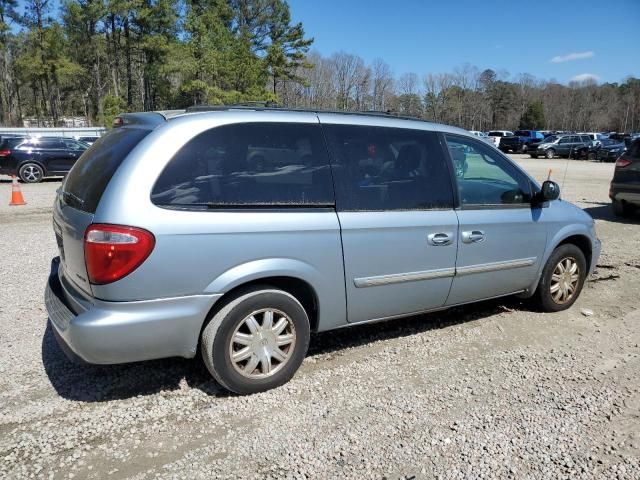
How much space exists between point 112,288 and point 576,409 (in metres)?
2.96

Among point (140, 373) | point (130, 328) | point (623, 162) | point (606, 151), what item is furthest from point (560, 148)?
point (130, 328)

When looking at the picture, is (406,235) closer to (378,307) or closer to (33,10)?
(378,307)

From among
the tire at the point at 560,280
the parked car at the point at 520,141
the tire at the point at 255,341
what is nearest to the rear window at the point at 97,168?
the tire at the point at 255,341

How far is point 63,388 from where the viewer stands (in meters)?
3.33

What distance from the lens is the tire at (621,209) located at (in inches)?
414

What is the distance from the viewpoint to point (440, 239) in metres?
3.83

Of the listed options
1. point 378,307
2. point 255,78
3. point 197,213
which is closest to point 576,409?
point 378,307

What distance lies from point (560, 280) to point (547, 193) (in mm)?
970

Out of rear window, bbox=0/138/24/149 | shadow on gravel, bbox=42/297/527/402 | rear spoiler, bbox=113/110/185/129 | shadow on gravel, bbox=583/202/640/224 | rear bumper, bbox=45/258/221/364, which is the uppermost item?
rear spoiler, bbox=113/110/185/129

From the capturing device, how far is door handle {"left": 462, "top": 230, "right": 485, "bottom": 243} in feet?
13.0

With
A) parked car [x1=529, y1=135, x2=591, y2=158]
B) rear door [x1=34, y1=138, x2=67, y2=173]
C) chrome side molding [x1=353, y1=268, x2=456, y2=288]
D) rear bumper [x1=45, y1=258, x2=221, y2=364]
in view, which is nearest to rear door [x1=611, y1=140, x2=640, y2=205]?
chrome side molding [x1=353, y1=268, x2=456, y2=288]

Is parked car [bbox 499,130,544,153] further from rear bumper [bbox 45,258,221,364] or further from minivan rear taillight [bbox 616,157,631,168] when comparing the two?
rear bumper [bbox 45,258,221,364]

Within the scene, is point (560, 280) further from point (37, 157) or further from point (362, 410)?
point (37, 157)

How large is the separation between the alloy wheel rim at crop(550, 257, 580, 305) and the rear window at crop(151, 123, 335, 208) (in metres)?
2.73
